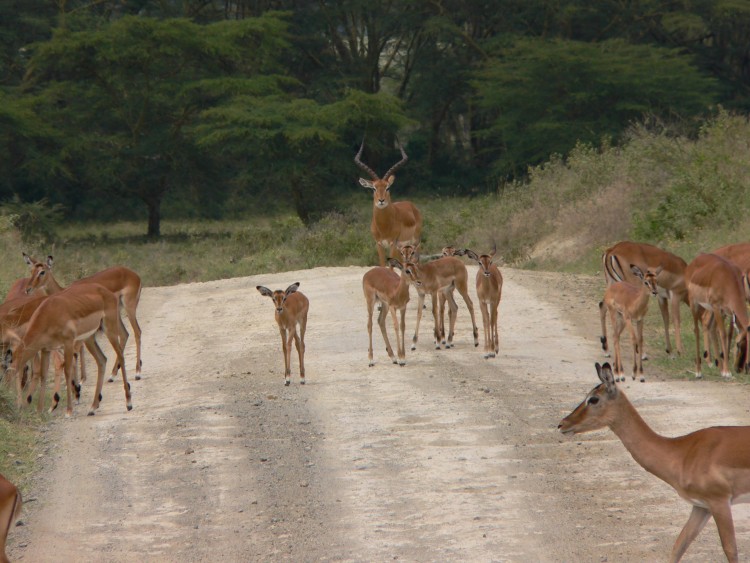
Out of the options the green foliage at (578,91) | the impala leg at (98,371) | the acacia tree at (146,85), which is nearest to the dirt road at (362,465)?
the impala leg at (98,371)

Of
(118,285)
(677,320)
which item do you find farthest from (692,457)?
(118,285)

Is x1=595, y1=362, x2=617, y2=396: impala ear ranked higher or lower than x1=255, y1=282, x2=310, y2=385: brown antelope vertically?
higher

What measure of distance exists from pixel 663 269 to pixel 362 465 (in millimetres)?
5518

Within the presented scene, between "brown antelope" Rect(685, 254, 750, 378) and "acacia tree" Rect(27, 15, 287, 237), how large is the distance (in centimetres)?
2225

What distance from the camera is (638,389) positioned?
400 inches

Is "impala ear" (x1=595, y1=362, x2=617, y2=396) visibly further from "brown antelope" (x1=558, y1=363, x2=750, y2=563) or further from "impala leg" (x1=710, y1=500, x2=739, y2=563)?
"impala leg" (x1=710, y1=500, x2=739, y2=563)

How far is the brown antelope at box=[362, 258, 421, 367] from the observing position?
11812 mm

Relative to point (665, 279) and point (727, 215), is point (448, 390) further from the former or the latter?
point (727, 215)

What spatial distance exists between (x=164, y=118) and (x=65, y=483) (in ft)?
92.1

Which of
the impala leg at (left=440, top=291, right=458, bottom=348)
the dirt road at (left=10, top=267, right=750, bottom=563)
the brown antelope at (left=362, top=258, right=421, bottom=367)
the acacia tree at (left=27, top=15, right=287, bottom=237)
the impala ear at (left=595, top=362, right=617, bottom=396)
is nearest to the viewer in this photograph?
the impala ear at (left=595, top=362, right=617, bottom=396)

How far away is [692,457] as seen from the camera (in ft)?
18.8

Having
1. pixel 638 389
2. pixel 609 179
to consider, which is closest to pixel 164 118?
pixel 609 179

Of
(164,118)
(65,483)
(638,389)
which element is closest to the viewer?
(65,483)

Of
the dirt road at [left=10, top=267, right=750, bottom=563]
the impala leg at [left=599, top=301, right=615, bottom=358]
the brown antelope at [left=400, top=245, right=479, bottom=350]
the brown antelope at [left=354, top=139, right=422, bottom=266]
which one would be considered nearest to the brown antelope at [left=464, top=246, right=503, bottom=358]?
the dirt road at [left=10, top=267, right=750, bottom=563]
